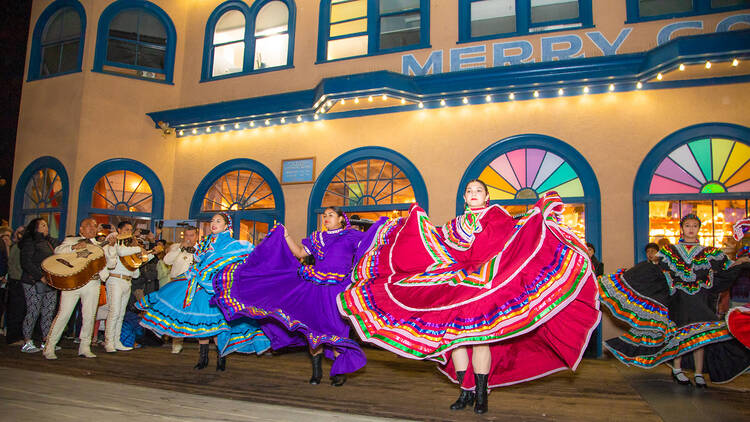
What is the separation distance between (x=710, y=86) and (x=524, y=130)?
2.73 meters

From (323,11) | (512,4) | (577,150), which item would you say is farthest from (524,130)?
(323,11)

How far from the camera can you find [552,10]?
8.69 meters

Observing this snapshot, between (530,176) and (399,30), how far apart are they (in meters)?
3.77

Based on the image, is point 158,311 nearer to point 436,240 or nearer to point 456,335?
point 436,240

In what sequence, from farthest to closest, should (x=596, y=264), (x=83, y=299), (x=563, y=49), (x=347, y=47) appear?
1. (x=347, y=47)
2. (x=563, y=49)
3. (x=596, y=264)
4. (x=83, y=299)

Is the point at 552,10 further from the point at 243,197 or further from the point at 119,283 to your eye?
the point at 119,283

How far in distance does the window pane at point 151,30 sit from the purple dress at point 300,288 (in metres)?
7.93

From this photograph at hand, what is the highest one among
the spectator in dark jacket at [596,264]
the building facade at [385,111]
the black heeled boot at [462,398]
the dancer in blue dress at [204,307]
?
the building facade at [385,111]

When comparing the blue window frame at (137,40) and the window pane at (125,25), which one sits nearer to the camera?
the blue window frame at (137,40)

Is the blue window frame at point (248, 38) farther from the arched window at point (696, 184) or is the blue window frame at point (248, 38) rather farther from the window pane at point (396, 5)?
the arched window at point (696, 184)

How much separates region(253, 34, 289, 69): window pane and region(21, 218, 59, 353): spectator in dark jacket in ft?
17.7

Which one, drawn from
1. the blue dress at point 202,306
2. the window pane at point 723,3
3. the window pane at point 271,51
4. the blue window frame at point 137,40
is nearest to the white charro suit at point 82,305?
the blue dress at point 202,306

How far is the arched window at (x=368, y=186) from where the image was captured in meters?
8.92

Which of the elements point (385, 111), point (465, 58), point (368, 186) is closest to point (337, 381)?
point (368, 186)
